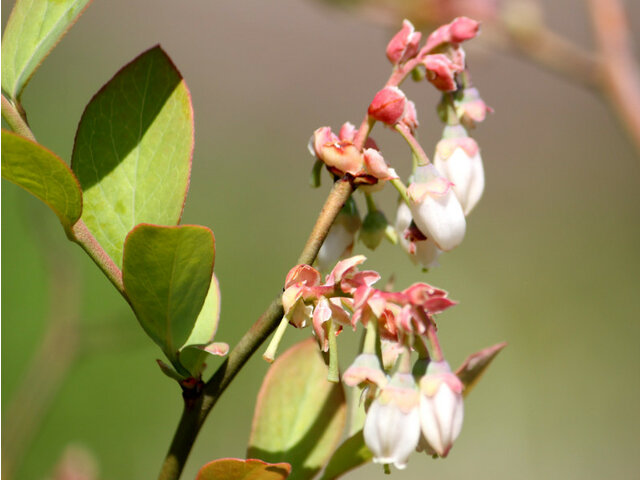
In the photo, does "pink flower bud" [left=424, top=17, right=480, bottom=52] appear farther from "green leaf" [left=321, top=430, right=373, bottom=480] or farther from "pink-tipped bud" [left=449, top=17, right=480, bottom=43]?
"green leaf" [left=321, top=430, right=373, bottom=480]

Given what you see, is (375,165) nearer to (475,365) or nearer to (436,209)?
(436,209)

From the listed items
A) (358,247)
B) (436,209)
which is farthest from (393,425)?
(358,247)

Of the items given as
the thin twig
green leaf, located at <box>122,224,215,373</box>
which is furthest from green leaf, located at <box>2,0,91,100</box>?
the thin twig

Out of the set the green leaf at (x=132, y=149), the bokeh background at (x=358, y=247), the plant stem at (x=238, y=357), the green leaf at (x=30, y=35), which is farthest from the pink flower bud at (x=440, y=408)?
the bokeh background at (x=358, y=247)

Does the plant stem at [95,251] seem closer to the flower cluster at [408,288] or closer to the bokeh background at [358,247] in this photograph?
the flower cluster at [408,288]

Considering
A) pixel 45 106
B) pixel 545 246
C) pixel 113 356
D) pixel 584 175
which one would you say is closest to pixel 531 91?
pixel 584 175
